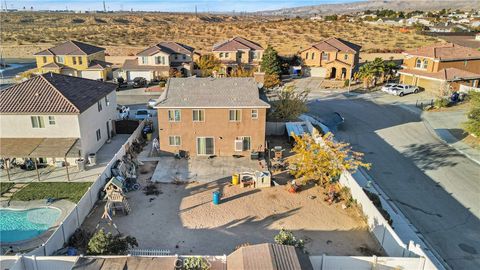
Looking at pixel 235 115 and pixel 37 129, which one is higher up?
pixel 235 115

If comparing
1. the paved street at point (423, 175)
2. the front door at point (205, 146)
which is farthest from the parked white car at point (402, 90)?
the front door at point (205, 146)

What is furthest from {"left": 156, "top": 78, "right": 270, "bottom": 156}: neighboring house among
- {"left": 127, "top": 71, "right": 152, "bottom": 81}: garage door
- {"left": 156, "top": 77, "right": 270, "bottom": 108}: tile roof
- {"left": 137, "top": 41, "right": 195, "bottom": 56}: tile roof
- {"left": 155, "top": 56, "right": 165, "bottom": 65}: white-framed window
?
{"left": 137, "top": 41, "right": 195, "bottom": 56}: tile roof

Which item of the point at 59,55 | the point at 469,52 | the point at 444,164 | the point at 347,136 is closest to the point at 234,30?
the point at 59,55

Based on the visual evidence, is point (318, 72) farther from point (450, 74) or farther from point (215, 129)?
point (215, 129)

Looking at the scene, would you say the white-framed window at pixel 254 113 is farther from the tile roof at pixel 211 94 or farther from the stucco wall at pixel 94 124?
the stucco wall at pixel 94 124

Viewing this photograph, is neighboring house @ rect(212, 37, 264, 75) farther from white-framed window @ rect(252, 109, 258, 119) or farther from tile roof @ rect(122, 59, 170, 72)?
white-framed window @ rect(252, 109, 258, 119)

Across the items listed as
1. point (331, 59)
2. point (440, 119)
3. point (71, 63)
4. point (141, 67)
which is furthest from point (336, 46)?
point (71, 63)
